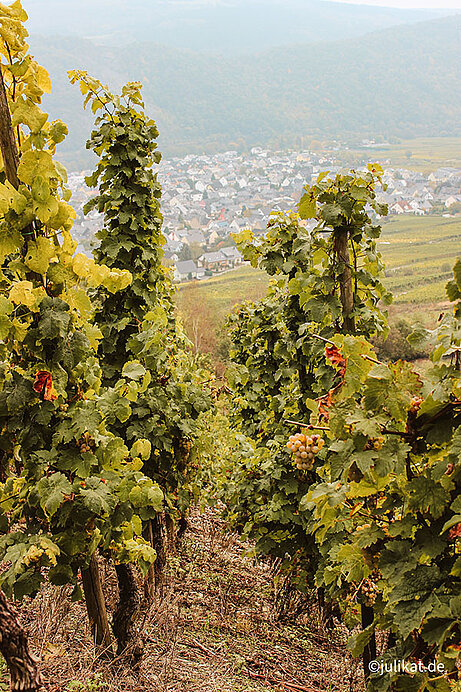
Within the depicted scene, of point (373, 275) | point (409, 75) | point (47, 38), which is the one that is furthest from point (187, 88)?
point (373, 275)

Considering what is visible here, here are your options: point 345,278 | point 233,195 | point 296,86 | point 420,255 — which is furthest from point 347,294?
point 296,86

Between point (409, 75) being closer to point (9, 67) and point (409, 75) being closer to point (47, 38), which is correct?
point (47, 38)

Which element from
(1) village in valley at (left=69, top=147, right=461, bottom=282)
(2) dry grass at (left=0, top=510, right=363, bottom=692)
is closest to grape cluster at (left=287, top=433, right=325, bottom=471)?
(2) dry grass at (left=0, top=510, right=363, bottom=692)

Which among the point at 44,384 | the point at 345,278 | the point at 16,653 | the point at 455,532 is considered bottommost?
the point at 16,653

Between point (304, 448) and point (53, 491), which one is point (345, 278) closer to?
point (304, 448)

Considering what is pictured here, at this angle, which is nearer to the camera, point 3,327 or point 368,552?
point 368,552

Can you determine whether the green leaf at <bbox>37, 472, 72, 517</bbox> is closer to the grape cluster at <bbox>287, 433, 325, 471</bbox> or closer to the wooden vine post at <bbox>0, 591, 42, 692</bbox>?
the wooden vine post at <bbox>0, 591, 42, 692</bbox>

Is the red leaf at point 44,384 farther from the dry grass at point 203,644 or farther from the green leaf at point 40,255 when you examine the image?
the dry grass at point 203,644

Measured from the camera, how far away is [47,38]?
458ft

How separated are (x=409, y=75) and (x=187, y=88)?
59.5 meters

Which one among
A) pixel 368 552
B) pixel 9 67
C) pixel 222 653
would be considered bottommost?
pixel 222 653

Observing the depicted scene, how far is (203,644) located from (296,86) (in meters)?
167

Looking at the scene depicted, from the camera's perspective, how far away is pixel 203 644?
3973mm

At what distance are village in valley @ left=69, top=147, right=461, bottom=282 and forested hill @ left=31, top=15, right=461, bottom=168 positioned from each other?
2353cm
